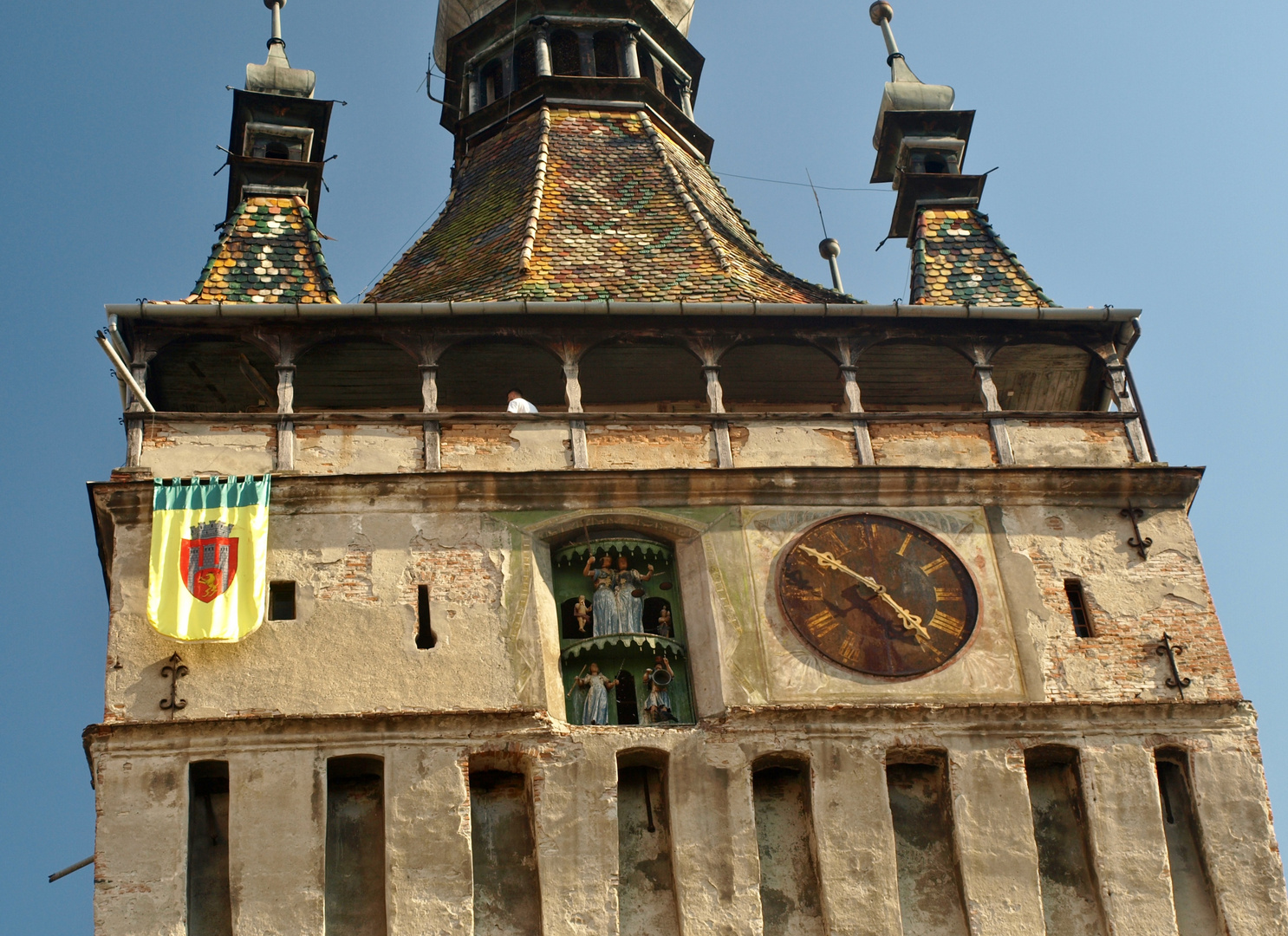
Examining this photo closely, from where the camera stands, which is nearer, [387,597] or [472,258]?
[387,597]

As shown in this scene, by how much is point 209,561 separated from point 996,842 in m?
6.04

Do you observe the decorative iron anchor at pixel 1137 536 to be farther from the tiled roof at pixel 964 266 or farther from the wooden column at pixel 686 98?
the wooden column at pixel 686 98

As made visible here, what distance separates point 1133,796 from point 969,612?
6.30 feet

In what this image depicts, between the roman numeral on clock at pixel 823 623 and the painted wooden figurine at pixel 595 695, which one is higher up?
the roman numeral on clock at pixel 823 623

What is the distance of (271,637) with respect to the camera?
16391 millimetres

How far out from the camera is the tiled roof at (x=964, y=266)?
20.5 m

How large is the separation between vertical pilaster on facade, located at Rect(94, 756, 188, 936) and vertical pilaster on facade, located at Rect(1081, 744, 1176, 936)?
20.7 feet

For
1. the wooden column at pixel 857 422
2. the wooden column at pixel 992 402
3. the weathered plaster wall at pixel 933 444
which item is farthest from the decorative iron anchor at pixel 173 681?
the wooden column at pixel 992 402

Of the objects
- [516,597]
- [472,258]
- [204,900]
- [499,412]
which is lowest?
[204,900]

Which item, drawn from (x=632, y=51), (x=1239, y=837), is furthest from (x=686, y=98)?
(x=1239, y=837)

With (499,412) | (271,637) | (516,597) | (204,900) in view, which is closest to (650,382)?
(499,412)

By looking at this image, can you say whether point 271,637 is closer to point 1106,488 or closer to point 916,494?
point 916,494

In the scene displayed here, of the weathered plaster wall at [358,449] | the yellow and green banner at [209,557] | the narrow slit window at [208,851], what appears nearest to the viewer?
the narrow slit window at [208,851]

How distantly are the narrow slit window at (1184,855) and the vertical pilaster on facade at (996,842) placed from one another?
1.02m
